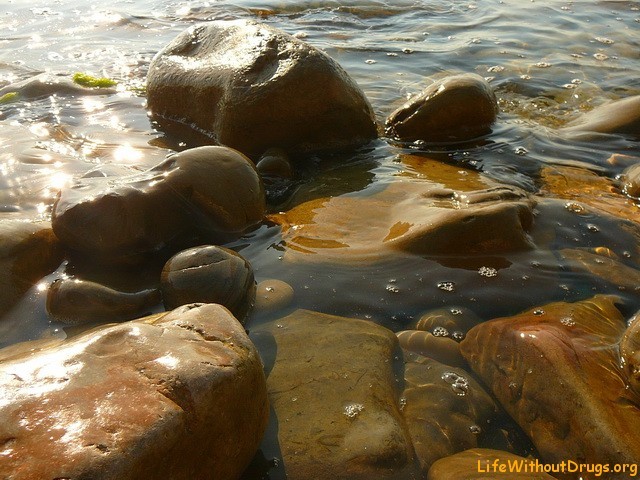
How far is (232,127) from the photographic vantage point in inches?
222

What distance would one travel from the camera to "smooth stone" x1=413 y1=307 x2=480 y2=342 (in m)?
3.32

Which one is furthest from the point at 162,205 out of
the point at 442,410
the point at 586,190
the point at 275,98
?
the point at 586,190

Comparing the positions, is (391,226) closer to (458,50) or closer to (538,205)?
(538,205)

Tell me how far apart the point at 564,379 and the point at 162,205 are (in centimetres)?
275

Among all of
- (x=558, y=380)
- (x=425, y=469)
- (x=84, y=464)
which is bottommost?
(x=425, y=469)

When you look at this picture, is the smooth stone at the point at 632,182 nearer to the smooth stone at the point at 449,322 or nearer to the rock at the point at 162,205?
the smooth stone at the point at 449,322

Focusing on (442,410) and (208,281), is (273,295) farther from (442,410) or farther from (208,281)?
(442,410)

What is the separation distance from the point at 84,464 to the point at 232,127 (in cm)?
411

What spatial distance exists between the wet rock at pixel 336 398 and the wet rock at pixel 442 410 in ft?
0.25

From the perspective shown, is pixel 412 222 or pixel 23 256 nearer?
pixel 23 256

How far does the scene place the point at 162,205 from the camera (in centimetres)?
411

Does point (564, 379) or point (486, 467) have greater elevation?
point (564, 379)

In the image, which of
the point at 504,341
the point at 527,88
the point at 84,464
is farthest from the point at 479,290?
the point at 527,88

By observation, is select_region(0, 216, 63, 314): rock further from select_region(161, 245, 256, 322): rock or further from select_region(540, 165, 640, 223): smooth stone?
select_region(540, 165, 640, 223): smooth stone
